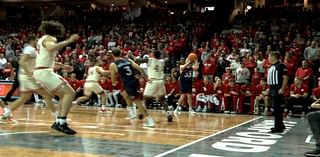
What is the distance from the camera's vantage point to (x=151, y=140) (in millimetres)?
7406

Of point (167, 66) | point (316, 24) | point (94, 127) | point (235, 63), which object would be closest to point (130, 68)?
point (94, 127)

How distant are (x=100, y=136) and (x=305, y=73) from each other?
7.86 m

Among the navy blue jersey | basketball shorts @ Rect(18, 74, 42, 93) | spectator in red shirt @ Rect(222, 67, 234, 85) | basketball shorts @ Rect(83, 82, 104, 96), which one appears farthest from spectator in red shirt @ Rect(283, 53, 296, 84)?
basketball shorts @ Rect(18, 74, 42, 93)

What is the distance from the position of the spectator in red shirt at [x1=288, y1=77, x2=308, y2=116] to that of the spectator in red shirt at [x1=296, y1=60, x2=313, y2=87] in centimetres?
17

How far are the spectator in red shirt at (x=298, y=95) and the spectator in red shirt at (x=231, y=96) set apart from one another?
5.28 ft

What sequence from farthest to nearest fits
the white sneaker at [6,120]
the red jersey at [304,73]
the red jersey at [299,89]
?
the red jersey at [304,73] < the red jersey at [299,89] < the white sneaker at [6,120]

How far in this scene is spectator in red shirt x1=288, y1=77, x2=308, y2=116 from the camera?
42.9ft

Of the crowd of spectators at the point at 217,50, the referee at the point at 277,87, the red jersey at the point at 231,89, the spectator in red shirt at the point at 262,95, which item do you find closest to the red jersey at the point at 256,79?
the crowd of spectators at the point at 217,50

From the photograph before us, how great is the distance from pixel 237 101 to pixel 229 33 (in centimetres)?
576

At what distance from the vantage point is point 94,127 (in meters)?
9.15

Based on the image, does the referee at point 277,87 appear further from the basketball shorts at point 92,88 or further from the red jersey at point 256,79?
the basketball shorts at point 92,88

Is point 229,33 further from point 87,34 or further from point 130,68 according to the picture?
point 130,68

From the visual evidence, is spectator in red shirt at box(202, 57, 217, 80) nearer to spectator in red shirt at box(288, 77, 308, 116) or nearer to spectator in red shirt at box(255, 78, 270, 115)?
spectator in red shirt at box(255, 78, 270, 115)

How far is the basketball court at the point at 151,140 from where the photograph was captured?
6332mm
